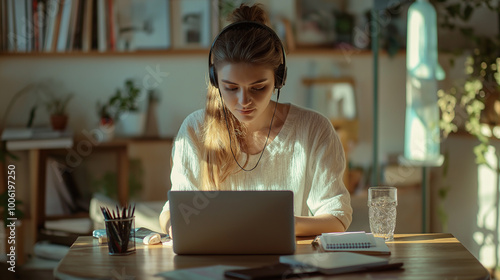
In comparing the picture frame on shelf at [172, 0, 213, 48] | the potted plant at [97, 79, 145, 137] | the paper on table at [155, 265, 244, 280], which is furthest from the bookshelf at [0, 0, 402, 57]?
the paper on table at [155, 265, 244, 280]

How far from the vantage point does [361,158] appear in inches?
152

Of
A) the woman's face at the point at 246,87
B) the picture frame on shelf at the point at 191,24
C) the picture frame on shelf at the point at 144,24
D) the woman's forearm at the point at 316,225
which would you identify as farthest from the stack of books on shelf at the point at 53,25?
the woman's forearm at the point at 316,225

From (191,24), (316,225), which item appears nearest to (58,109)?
(191,24)

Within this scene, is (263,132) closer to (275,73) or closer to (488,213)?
(275,73)

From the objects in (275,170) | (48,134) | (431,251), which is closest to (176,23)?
(48,134)

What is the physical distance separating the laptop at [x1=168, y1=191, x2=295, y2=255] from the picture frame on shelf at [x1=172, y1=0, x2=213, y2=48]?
2181 millimetres

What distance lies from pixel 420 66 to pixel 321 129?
1254mm

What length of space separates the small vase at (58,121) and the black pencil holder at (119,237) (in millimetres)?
1975

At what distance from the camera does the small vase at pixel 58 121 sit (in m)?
3.43

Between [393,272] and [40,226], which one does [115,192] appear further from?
[393,272]

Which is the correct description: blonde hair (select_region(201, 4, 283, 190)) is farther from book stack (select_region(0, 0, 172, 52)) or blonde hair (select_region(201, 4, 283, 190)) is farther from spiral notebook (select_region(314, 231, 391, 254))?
book stack (select_region(0, 0, 172, 52))

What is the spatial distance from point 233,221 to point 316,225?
1.11ft

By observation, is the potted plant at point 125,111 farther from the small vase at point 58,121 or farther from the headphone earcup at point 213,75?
the headphone earcup at point 213,75

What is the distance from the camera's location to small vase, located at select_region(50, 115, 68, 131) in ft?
11.3
